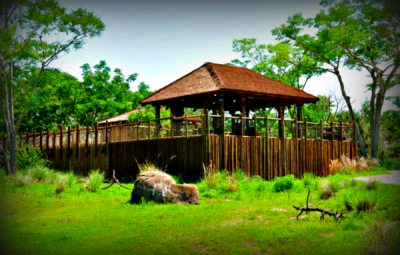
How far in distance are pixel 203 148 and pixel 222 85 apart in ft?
11.1

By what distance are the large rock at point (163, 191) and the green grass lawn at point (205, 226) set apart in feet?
1.22

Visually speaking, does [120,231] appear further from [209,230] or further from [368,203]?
[368,203]

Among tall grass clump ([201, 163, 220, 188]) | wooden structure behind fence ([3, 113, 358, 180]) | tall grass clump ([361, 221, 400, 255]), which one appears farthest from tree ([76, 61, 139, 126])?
tall grass clump ([361, 221, 400, 255])

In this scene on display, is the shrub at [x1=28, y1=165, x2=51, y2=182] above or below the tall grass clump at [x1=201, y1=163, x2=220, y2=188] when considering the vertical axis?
below

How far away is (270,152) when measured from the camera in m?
17.0

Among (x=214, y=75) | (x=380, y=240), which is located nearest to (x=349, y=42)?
(x=214, y=75)

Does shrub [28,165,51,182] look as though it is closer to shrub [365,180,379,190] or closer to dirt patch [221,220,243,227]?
dirt patch [221,220,243,227]

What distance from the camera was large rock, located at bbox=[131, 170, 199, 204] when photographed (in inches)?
422

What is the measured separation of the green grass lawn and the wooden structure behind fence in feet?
11.9

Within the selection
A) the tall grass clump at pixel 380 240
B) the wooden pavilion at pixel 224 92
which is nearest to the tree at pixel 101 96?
the wooden pavilion at pixel 224 92

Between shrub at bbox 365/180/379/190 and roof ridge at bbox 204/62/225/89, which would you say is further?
roof ridge at bbox 204/62/225/89

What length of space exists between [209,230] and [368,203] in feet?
11.4

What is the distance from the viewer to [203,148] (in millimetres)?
15297

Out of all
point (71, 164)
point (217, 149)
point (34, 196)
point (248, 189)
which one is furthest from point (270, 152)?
point (71, 164)
